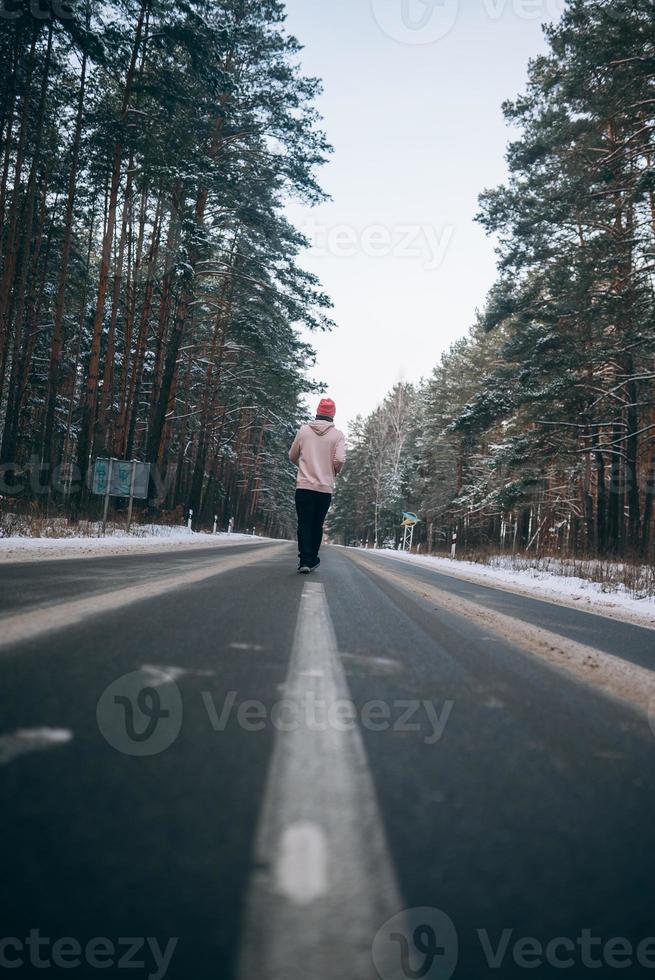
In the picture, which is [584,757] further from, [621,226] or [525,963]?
[621,226]

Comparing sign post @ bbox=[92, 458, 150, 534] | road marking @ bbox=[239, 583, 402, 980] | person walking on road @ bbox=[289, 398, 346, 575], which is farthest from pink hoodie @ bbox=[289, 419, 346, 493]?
sign post @ bbox=[92, 458, 150, 534]

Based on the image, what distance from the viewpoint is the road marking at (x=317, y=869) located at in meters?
0.57

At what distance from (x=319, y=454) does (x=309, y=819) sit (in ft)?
19.2

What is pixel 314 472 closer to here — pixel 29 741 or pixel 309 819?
pixel 29 741

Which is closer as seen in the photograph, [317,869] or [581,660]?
[317,869]

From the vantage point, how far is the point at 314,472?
6.60m

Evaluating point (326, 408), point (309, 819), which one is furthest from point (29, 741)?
point (326, 408)

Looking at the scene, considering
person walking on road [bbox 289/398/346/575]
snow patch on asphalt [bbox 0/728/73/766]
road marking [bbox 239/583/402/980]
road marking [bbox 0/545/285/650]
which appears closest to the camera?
road marking [bbox 239/583/402/980]

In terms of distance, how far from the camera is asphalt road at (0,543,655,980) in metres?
0.60

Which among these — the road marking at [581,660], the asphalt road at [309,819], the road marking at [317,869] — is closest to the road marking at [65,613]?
the asphalt road at [309,819]

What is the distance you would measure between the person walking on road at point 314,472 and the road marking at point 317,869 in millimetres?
5413

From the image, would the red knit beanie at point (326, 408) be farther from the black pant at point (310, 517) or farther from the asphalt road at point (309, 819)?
the asphalt road at point (309, 819)

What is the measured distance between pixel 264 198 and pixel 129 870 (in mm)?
21053

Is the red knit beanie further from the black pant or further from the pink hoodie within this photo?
the black pant
